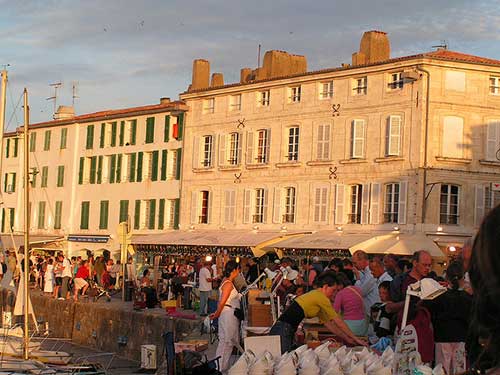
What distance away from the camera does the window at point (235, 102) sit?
44.3 meters

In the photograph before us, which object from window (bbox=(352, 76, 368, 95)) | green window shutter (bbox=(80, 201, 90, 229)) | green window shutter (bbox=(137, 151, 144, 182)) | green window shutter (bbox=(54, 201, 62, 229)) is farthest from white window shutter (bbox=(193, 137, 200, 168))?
green window shutter (bbox=(54, 201, 62, 229))

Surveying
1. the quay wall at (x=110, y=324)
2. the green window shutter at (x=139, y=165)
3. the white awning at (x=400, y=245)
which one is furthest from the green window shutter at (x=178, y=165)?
the white awning at (x=400, y=245)

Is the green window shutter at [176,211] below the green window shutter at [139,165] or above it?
below

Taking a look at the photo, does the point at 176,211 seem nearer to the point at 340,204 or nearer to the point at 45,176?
the point at 340,204

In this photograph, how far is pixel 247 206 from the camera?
4350cm

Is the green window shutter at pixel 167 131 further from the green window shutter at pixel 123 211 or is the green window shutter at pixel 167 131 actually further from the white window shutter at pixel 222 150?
the green window shutter at pixel 123 211

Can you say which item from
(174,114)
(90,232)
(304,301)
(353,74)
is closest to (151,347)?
(304,301)

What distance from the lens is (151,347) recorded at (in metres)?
22.7

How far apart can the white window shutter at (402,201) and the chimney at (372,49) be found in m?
5.39

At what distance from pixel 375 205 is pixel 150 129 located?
50.9 ft

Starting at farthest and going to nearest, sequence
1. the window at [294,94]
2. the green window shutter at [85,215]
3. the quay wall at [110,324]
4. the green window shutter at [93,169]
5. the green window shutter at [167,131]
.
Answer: the green window shutter at [93,169] < the green window shutter at [85,215] < the green window shutter at [167,131] < the window at [294,94] < the quay wall at [110,324]

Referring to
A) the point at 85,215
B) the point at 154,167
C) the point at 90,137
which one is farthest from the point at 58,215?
the point at 154,167

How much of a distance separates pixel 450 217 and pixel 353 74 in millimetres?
6868

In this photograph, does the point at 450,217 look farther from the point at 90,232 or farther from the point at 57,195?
the point at 57,195
